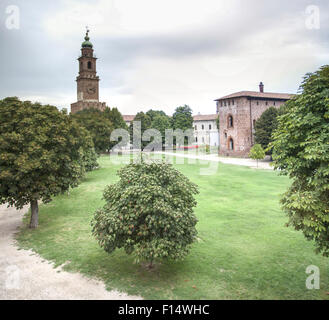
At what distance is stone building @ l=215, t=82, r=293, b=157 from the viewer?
178 feet

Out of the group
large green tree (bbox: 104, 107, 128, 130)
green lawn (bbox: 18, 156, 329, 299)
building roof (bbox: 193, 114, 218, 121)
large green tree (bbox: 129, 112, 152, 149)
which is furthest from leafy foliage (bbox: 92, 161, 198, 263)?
building roof (bbox: 193, 114, 218, 121)

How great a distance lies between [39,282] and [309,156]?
10171 mm

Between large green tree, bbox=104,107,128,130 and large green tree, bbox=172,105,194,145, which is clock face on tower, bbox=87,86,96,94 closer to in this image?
large green tree, bbox=104,107,128,130

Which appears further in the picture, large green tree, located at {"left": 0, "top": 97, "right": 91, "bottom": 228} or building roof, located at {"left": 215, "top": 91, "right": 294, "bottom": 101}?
building roof, located at {"left": 215, "top": 91, "right": 294, "bottom": 101}

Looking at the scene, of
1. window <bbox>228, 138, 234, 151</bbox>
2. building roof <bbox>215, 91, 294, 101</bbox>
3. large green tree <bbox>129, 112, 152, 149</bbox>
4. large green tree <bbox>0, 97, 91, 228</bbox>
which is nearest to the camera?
large green tree <bbox>0, 97, 91, 228</bbox>

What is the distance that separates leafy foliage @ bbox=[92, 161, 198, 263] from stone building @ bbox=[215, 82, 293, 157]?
46.5 m

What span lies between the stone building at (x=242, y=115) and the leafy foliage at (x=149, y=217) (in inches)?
1831

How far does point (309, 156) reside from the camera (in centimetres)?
796

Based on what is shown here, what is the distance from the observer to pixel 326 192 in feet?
27.7

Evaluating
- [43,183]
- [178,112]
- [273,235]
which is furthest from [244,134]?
[43,183]

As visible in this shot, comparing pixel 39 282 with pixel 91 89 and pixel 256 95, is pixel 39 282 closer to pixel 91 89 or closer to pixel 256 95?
pixel 256 95

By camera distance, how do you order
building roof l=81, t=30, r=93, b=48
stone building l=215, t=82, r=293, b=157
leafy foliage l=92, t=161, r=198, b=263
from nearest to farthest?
leafy foliage l=92, t=161, r=198, b=263 → stone building l=215, t=82, r=293, b=157 → building roof l=81, t=30, r=93, b=48

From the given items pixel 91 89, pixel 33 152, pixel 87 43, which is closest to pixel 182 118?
pixel 91 89
